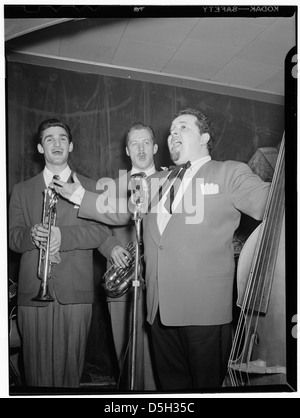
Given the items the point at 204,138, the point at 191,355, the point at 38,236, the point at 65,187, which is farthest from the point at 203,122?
the point at 191,355

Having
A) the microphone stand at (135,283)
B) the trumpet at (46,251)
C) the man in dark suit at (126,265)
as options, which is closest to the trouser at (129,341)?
the man in dark suit at (126,265)

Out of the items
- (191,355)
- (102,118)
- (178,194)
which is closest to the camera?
(191,355)

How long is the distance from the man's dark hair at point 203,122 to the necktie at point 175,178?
→ 0.50ft

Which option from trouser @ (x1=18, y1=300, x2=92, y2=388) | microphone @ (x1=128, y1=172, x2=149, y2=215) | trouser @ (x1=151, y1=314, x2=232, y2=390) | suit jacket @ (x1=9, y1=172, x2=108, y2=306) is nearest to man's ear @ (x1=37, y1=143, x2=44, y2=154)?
suit jacket @ (x1=9, y1=172, x2=108, y2=306)

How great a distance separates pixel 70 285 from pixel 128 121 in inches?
31.8

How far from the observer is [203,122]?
7.19ft

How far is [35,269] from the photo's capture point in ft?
7.01

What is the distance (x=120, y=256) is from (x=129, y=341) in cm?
38

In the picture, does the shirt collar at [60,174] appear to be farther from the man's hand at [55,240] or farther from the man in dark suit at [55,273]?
the man's hand at [55,240]

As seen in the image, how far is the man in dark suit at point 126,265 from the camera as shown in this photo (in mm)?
2104

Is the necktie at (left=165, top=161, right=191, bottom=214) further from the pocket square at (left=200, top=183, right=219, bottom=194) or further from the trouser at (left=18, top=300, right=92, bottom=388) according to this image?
Result: the trouser at (left=18, top=300, right=92, bottom=388)

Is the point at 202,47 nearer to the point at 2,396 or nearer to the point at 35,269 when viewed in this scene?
the point at 35,269

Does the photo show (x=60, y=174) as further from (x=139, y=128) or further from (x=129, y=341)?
(x=129, y=341)

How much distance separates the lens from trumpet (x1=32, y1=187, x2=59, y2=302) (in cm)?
212
